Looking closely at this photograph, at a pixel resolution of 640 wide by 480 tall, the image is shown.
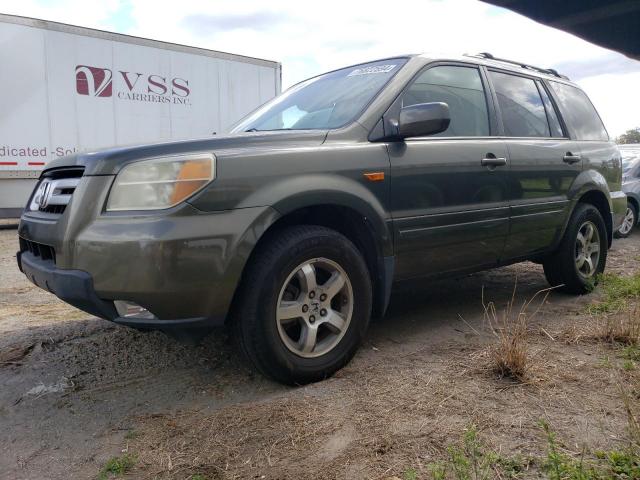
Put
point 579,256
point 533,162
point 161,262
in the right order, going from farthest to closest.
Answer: point 579,256 < point 533,162 < point 161,262

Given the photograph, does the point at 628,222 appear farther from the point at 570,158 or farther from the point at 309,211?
the point at 309,211

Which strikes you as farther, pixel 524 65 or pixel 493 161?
pixel 524 65

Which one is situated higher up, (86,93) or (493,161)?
(86,93)

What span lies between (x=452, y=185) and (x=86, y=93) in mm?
8776

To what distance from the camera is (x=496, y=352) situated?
283 cm

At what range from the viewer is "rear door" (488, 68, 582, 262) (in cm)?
393

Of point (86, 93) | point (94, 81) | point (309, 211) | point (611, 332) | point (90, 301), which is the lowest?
point (611, 332)

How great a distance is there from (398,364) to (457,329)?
0.86 meters

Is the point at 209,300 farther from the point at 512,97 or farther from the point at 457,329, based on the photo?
the point at 512,97

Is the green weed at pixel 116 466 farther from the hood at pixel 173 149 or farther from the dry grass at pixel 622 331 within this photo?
the dry grass at pixel 622 331

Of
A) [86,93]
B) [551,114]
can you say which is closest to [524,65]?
[551,114]

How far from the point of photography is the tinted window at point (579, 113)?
475 cm

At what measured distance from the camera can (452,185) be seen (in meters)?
3.43

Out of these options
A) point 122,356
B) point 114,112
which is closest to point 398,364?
point 122,356
